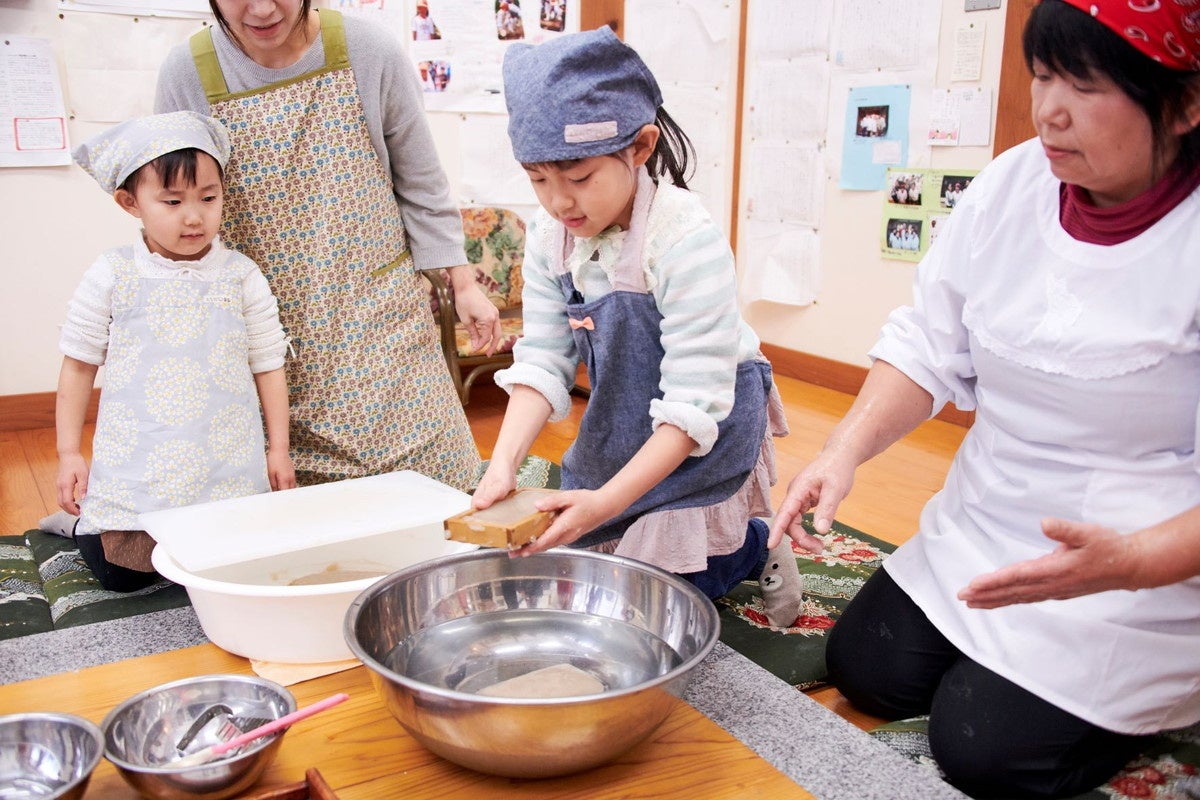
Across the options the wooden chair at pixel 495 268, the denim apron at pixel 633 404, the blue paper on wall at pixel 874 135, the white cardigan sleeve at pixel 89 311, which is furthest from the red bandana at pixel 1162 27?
the wooden chair at pixel 495 268

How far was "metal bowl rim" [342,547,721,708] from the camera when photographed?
0.77 m

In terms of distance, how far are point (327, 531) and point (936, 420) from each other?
104 inches

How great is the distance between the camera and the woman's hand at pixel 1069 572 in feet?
3.07

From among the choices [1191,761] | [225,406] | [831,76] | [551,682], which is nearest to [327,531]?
[551,682]

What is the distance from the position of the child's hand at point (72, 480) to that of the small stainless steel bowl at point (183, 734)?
0.95 m

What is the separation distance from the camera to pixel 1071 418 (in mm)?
1213

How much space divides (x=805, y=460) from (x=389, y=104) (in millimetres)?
1610

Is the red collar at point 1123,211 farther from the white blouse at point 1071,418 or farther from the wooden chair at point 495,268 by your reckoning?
the wooden chair at point 495,268

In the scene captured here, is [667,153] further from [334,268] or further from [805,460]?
[805,460]

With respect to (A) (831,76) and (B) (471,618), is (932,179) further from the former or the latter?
(B) (471,618)

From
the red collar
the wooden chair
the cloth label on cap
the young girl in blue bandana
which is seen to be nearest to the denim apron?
the young girl in blue bandana

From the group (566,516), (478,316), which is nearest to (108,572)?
(478,316)

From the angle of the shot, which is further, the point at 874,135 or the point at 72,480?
the point at 874,135

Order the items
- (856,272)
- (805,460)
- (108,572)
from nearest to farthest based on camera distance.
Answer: (108,572)
(805,460)
(856,272)
